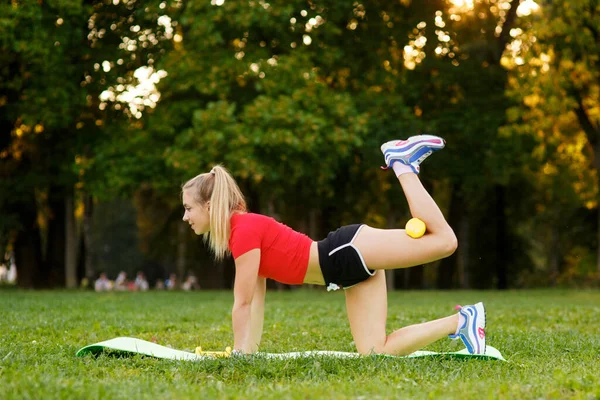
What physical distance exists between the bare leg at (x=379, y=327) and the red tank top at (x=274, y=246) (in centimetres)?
52

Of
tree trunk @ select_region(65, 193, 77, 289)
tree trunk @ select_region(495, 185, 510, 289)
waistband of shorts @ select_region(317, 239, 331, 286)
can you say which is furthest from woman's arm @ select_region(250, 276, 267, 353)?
tree trunk @ select_region(495, 185, 510, 289)

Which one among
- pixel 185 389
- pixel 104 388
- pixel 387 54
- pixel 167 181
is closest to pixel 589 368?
pixel 185 389

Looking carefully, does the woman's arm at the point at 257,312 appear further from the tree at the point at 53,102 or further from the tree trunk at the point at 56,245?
the tree trunk at the point at 56,245

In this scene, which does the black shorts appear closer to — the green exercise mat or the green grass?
the green exercise mat

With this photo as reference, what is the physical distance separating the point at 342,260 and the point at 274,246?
21.5 inches

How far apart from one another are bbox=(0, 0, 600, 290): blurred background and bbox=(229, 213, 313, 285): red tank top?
13.4m

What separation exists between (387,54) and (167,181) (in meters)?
8.69

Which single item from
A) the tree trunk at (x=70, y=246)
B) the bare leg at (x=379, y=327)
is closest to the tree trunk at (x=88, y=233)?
the tree trunk at (x=70, y=246)

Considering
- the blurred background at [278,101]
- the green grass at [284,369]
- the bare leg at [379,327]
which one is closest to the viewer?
the green grass at [284,369]

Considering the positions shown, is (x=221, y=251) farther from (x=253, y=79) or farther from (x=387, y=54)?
(x=387, y=54)

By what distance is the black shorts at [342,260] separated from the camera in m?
6.14

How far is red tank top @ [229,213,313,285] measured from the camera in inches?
244

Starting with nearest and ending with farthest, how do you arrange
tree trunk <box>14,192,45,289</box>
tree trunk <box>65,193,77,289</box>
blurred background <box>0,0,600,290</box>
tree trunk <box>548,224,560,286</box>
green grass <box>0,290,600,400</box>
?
green grass <box>0,290,600,400</box>, blurred background <box>0,0,600,290</box>, tree trunk <box>14,192,45,289</box>, tree trunk <box>65,193,77,289</box>, tree trunk <box>548,224,560,286</box>

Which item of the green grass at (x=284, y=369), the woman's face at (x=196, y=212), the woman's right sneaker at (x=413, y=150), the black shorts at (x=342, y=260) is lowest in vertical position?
the green grass at (x=284, y=369)
